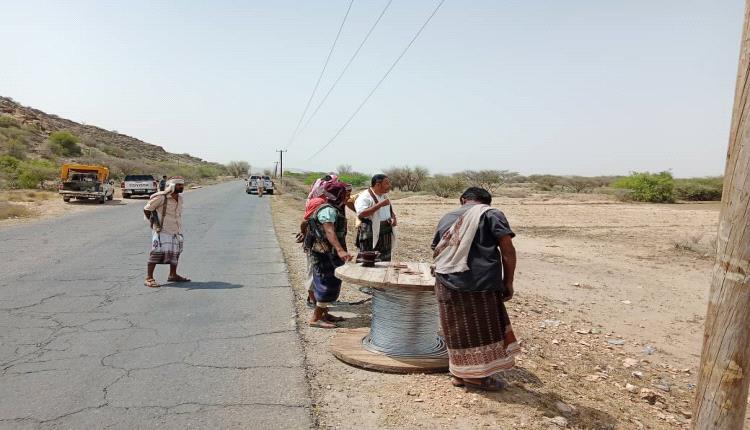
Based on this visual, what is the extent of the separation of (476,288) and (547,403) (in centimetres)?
111

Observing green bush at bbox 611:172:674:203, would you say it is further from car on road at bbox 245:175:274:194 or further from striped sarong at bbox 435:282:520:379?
striped sarong at bbox 435:282:520:379

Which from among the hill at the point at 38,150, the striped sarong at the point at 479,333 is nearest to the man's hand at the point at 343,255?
the striped sarong at the point at 479,333

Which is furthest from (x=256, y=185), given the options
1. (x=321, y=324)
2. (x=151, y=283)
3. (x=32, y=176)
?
(x=321, y=324)

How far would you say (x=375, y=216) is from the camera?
6891 mm

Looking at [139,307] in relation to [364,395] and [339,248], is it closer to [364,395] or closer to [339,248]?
[339,248]

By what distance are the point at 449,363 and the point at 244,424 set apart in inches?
69.4

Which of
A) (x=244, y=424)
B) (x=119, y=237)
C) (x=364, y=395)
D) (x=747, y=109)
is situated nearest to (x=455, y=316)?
(x=364, y=395)

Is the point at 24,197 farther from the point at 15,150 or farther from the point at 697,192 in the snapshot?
the point at 697,192

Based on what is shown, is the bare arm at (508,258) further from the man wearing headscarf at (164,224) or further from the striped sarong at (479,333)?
the man wearing headscarf at (164,224)

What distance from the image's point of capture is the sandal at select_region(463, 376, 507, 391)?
4.29 metres

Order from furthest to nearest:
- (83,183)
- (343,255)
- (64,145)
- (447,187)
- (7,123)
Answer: (64,145) < (7,123) < (447,187) < (83,183) < (343,255)

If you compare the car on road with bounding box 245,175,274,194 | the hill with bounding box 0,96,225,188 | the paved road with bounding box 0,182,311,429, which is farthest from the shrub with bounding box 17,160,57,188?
the paved road with bounding box 0,182,311,429

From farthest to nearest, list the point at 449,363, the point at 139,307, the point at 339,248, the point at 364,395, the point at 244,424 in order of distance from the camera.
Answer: the point at 139,307, the point at 339,248, the point at 449,363, the point at 364,395, the point at 244,424

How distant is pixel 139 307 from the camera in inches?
267
